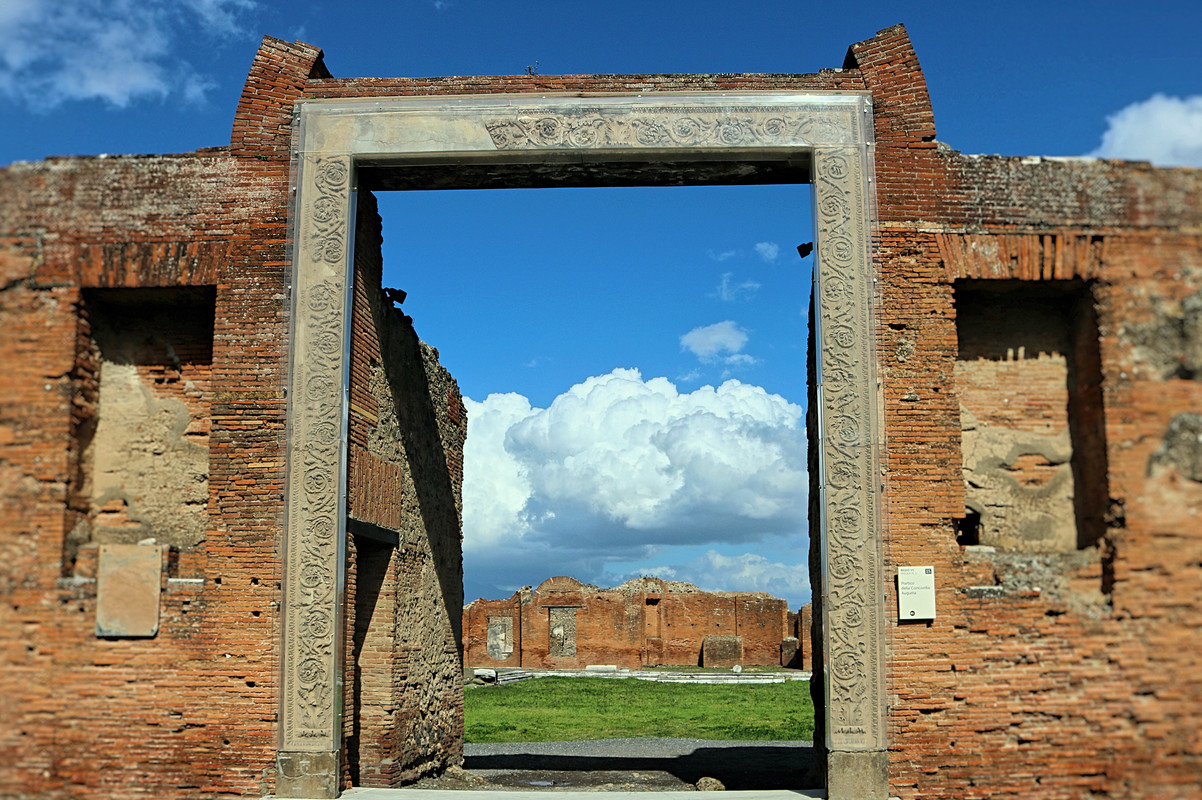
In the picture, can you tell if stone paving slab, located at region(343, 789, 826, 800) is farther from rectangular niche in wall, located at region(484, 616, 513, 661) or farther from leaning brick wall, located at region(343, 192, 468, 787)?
rectangular niche in wall, located at region(484, 616, 513, 661)

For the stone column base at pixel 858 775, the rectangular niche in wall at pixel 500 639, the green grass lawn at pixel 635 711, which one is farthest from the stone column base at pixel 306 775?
the rectangular niche in wall at pixel 500 639

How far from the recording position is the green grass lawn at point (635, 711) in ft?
48.9

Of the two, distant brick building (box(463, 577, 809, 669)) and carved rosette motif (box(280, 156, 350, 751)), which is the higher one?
carved rosette motif (box(280, 156, 350, 751))

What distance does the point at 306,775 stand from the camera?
7590mm

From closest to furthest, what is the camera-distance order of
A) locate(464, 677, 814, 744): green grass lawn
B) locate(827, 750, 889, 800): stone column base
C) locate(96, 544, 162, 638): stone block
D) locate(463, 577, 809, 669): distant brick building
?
locate(827, 750, 889, 800): stone column base
locate(96, 544, 162, 638): stone block
locate(464, 677, 814, 744): green grass lawn
locate(463, 577, 809, 669): distant brick building

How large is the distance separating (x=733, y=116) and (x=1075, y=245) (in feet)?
9.71

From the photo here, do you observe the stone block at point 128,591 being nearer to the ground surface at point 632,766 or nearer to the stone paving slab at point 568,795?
the stone paving slab at point 568,795

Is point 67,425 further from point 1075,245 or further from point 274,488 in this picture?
point 1075,245

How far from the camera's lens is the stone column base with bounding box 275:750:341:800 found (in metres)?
7.56

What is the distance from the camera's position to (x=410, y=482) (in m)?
10.4

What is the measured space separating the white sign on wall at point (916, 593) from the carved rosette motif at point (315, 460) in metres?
4.33

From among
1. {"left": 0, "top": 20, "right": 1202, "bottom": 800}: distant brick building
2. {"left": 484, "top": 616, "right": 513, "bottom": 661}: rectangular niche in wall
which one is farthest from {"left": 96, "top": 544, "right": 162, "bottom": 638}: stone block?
{"left": 484, "top": 616, "right": 513, "bottom": 661}: rectangular niche in wall

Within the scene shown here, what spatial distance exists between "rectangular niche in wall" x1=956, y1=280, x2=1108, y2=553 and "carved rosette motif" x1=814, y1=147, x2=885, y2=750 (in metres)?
0.97

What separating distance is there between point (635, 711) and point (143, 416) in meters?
12.1
